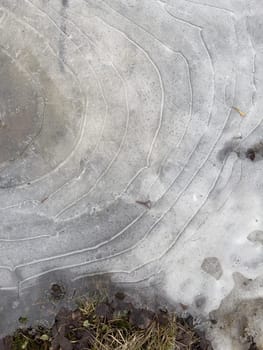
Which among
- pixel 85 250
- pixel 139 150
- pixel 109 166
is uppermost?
pixel 139 150

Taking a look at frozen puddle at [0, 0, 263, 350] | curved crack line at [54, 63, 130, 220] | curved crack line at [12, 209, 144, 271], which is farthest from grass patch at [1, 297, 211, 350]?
curved crack line at [54, 63, 130, 220]

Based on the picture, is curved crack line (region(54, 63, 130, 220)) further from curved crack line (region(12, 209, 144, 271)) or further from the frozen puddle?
curved crack line (region(12, 209, 144, 271))

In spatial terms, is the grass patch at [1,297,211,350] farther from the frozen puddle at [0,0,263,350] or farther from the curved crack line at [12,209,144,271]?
the curved crack line at [12,209,144,271]

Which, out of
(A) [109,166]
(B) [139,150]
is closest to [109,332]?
(A) [109,166]

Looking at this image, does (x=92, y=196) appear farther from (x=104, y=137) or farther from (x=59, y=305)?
(x=59, y=305)

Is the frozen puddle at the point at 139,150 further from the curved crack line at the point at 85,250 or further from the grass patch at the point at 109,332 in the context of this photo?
the grass patch at the point at 109,332

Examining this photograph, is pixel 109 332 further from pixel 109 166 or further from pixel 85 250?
pixel 109 166

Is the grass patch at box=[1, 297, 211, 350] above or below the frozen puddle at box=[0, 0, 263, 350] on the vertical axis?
below

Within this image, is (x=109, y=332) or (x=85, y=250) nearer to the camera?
(x=109, y=332)

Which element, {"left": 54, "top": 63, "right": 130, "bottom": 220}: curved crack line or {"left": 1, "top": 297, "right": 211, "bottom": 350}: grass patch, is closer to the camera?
{"left": 1, "top": 297, "right": 211, "bottom": 350}: grass patch

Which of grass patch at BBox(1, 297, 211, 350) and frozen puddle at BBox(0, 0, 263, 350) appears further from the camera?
frozen puddle at BBox(0, 0, 263, 350)

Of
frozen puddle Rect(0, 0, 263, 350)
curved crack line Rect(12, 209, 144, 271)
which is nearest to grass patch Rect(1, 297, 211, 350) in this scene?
frozen puddle Rect(0, 0, 263, 350)
